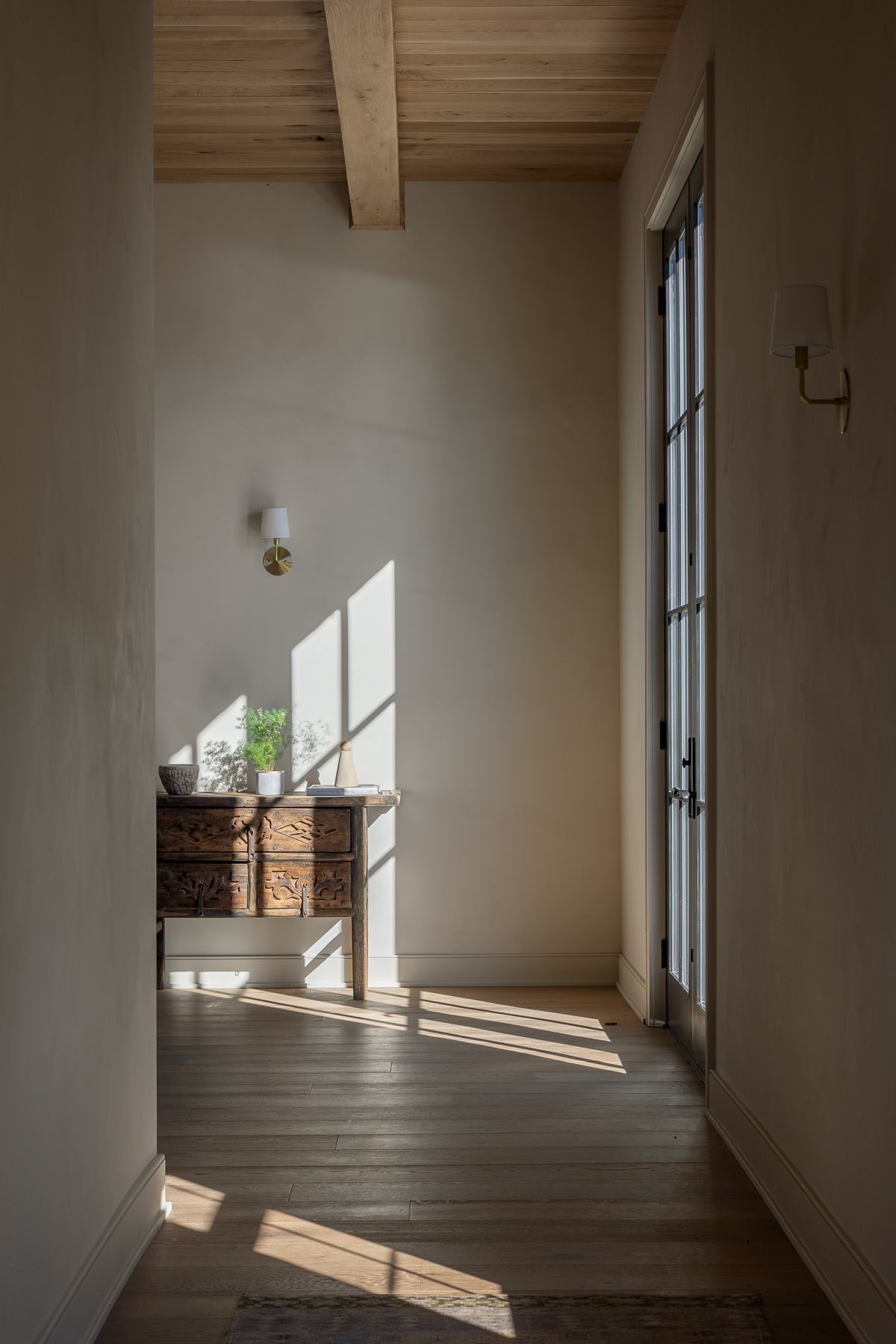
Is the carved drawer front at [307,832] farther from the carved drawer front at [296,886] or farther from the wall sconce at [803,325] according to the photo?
the wall sconce at [803,325]

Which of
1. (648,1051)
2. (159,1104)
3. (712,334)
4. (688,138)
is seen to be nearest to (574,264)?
(688,138)

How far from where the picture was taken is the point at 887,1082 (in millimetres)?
2123

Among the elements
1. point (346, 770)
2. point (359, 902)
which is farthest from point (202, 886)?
point (346, 770)

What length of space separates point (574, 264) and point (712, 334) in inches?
80.6

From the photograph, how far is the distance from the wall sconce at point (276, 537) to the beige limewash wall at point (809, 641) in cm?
233

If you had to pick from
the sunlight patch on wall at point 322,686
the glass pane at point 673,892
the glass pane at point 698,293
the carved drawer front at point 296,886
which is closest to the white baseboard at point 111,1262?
the carved drawer front at point 296,886

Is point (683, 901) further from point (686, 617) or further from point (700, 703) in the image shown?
point (686, 617)

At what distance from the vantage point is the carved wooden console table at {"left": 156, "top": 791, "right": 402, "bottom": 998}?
4.91 m

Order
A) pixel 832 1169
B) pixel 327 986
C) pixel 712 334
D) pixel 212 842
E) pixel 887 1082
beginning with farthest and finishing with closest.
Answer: pixel 327 986
pixel 212 842
pixel 712 334
pixel 832 1169
pixel 887 1082

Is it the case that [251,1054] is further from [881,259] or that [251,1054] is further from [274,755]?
[881,259]

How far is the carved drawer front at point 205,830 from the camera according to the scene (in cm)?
491

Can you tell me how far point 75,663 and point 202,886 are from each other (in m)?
2.80

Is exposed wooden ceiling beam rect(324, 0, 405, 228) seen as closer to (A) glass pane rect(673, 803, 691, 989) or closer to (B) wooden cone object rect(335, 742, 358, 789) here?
(B) wooden cone object rect(335, 742, 358, 789)

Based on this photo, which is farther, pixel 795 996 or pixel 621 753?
pixel 621 753
